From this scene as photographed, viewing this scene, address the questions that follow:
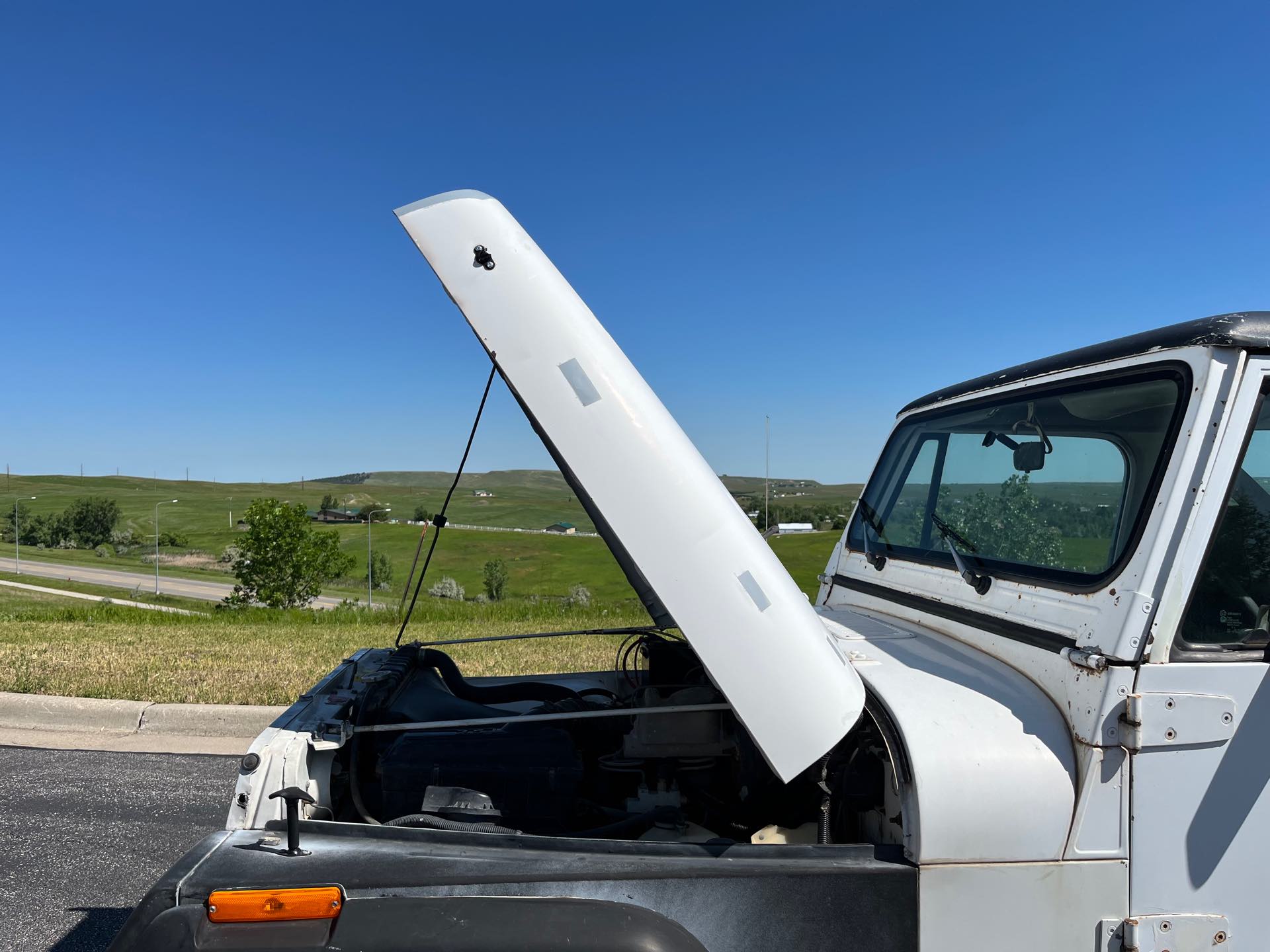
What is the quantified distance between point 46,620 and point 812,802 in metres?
10.4

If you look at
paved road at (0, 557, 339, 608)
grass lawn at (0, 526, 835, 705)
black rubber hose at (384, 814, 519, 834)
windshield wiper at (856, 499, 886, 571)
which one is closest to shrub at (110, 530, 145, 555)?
paved road at (0, 557, 339, 608)

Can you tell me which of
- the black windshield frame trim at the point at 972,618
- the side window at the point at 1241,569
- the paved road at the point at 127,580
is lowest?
the paved road at the point at 127,580

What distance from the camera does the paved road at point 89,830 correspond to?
321cm

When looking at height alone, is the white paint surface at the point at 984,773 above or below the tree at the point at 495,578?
above

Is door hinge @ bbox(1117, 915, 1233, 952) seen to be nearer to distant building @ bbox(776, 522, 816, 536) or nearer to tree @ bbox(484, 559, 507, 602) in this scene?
distant building @ bbox(776, 522, 816, 536)

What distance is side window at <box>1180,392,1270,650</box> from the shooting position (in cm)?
168

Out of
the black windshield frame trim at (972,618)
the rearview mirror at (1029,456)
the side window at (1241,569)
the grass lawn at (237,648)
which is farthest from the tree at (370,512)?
the grass lawn at (237,648)

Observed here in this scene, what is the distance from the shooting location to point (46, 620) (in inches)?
374

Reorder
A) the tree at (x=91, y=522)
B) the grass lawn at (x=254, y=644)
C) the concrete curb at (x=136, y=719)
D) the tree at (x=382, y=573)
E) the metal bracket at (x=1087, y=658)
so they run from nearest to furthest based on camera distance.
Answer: the metal bracket at (x=1087, y=658) → the concrete curb at (x=136, y=719) → the grass lawn at (x=254, y=644) → the tree at (x=382, y=573) → the tree at (x=91, y=522)

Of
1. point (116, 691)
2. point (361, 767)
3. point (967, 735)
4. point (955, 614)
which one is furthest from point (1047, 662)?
point (116, 691)

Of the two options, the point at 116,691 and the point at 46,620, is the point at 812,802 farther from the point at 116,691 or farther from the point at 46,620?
the point at 46,620

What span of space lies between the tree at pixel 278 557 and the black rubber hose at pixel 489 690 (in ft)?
122

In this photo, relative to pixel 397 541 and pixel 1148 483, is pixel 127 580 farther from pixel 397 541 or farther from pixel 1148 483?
pixel 1148 483

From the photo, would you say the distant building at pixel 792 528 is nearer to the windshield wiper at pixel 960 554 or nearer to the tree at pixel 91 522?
the windshield wiper at pixel 960 554
